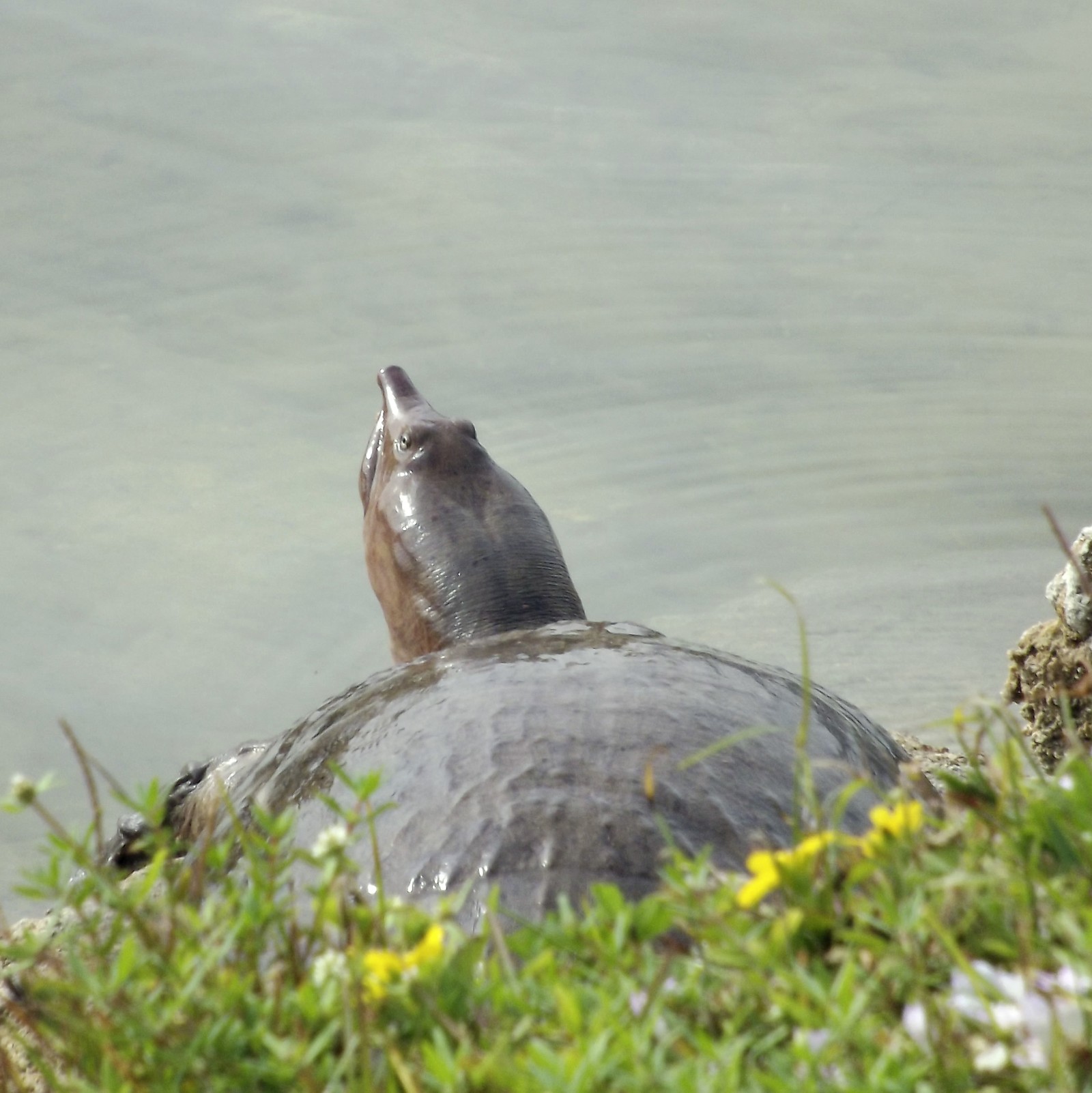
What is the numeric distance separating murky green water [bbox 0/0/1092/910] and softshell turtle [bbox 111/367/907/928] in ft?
Result: 5.16

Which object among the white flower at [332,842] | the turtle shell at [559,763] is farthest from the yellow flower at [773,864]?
the turtle shell at [559,763]

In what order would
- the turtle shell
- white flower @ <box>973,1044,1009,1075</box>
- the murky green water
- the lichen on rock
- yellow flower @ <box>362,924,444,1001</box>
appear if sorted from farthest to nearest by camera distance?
the murky green water
the lichen on rock
the turtle shell
yellow flower @ <box>362,924,444,1001</box>
white flower @ <box>973,1044,1009,1075</box>

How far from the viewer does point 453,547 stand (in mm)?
3283

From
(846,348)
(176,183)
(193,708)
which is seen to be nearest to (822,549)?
(846,348)

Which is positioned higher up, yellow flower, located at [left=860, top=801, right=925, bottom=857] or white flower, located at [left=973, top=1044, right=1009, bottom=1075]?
yellow flower, located at [left=860, top=801, right=925, bottom=857]

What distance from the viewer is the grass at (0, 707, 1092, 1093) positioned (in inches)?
34.4

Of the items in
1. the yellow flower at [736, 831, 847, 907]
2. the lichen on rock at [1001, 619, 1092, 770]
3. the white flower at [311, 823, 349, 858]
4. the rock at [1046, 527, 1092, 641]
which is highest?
the white flower at [311, 823, 349, 858]

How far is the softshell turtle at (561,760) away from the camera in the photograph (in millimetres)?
1827

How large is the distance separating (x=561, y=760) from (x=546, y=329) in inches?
161

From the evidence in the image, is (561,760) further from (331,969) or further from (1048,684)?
(1048,684)

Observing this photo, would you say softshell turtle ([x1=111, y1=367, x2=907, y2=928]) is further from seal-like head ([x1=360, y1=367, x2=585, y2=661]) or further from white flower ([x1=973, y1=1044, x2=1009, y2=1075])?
seal-like head ([x1=360, y1=367, x2=585, y2=661])

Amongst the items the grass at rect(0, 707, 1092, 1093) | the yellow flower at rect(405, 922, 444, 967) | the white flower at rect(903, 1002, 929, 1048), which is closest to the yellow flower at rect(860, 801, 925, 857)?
the grass at rect(0, 707, 1092, 1093)

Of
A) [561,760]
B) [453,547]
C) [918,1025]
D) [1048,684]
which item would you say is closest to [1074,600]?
[1048,684]

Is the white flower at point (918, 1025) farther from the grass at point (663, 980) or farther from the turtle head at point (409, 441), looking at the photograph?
the turtle head at point (409, 441)
